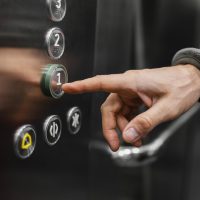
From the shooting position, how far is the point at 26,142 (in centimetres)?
42

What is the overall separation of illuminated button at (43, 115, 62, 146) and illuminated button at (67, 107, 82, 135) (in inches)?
1.1

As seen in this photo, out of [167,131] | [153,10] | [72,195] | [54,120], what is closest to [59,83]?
[54,120]

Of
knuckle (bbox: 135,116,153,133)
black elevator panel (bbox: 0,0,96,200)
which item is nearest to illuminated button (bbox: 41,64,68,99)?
black elevator panel (bbox: 0,0,96,200)

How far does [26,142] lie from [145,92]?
18 centimetres

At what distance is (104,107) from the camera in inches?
22.6

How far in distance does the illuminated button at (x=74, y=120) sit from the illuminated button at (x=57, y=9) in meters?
0.14

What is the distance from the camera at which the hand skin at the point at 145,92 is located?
1.50 ft

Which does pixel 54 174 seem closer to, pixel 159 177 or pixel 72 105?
pixel 72 105

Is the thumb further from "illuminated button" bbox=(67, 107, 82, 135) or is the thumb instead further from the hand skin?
"illuminated button" bbox=(67, 107, 82, 135)

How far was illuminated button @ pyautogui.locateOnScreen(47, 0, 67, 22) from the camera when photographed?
0.44 m

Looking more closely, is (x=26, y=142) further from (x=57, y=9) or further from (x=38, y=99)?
(x=57, y=9)

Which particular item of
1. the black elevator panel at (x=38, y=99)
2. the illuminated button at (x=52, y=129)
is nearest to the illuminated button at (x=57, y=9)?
the black elevator panel at (x=38, y=99)

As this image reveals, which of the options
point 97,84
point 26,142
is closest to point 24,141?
point 26,142

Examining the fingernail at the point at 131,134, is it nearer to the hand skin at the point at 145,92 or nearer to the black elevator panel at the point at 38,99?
the hand skin at the point at 145,92
